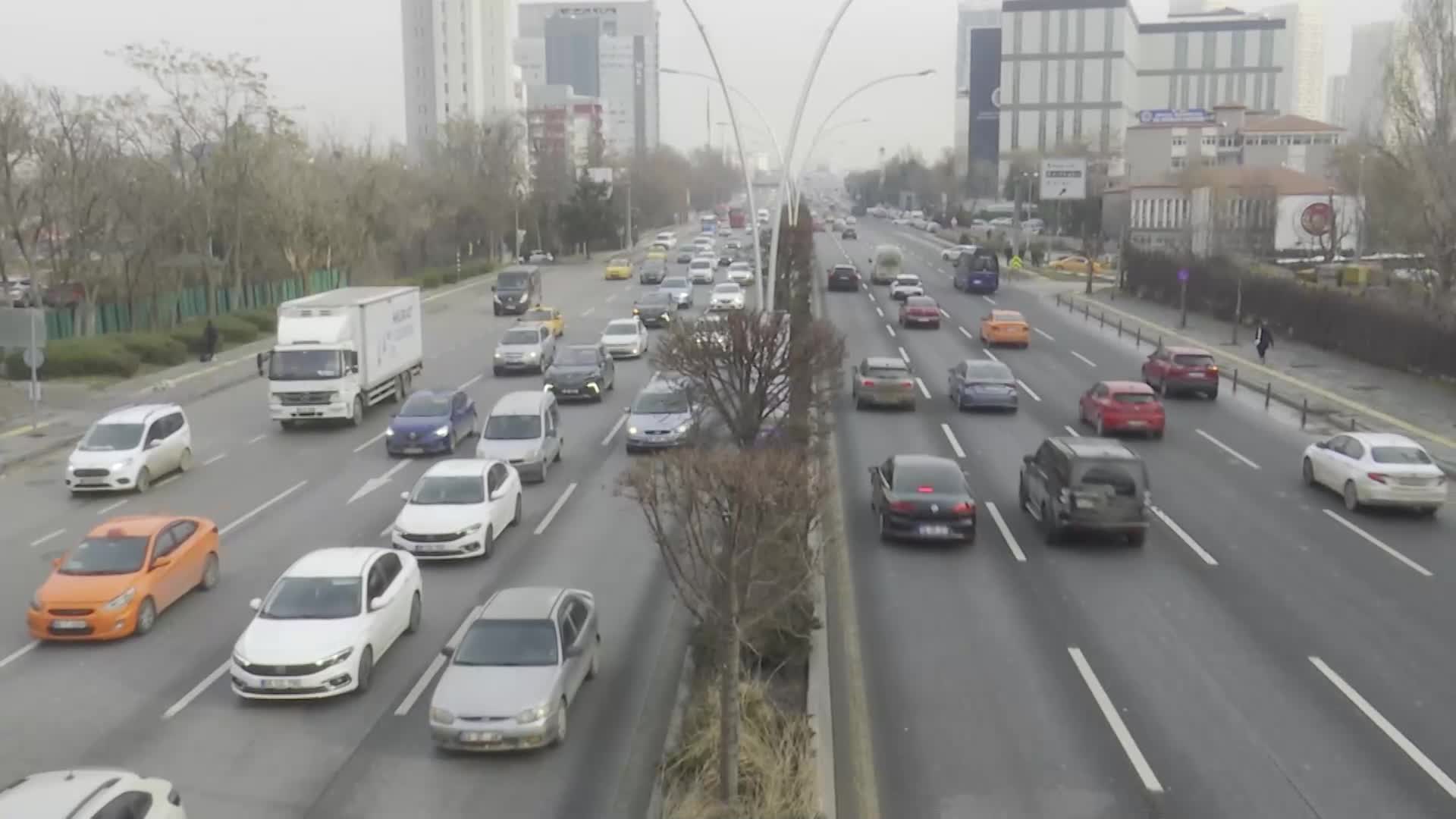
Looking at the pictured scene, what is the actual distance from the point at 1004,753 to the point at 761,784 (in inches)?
119

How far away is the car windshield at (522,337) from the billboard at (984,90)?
151m

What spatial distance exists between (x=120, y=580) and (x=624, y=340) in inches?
1111

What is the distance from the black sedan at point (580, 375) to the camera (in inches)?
1425

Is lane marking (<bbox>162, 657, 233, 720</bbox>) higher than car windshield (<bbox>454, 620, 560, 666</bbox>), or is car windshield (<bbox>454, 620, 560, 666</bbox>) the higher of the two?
car windshield (<bbox>454, 620, 560, 666</bbox>)

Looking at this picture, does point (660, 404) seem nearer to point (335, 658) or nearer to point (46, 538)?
point (46, 538)

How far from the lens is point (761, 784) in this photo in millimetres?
11648

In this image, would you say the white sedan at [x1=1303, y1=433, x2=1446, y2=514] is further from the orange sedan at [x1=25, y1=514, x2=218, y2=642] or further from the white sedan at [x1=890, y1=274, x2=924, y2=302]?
the white sedan at [x1=890, y1=274, x2=924, y2=302]

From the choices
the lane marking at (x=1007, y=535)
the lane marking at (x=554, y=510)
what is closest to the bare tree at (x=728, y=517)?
the lane marking at (x=1007, y=535)

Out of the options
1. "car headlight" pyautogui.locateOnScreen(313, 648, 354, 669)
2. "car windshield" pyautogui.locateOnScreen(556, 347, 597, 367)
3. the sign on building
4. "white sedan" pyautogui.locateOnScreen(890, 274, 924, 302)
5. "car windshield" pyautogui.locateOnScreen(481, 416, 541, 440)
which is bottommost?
"car headlight" pyautogui.locateOnScreen(313, 648, 354, 669)

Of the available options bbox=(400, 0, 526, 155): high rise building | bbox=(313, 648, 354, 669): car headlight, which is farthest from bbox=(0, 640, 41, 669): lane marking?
bbox=(400, 0, 526, 155): high rise building

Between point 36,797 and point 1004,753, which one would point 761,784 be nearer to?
point 1004,753

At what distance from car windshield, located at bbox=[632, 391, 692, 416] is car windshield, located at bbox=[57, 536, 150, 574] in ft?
42.8

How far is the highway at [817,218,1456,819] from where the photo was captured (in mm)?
12727

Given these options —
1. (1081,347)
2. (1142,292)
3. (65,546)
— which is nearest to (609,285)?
(1142,292)
